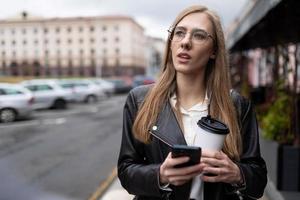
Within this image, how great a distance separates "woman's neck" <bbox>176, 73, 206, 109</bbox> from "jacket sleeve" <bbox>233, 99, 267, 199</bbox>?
0.65 feet

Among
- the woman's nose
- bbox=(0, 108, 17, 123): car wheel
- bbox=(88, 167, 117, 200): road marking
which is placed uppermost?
the woman's nose

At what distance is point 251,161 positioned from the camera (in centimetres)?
179

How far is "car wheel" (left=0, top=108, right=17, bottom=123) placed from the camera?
1681cm

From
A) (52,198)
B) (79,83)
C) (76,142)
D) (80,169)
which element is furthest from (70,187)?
(79,83)

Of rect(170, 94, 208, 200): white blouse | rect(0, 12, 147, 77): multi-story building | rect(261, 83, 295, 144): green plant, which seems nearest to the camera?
rect(170, 94, 208, 200): white blouse

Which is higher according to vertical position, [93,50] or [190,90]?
[93,50]

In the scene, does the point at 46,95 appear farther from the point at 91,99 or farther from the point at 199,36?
the point at 199,36

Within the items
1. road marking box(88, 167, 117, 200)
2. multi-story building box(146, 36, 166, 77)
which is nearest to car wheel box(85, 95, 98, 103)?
road marking box(88, 167, 117, 200)

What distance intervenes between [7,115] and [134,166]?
16097mm

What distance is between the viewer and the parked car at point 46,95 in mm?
22359

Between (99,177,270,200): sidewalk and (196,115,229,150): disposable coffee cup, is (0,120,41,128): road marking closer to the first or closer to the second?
(99,177,270,200): sidewalk

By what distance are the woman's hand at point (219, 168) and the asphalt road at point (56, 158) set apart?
62.7 inches

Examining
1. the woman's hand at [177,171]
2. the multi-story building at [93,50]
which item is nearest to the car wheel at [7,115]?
the woman's hand at [177,171]

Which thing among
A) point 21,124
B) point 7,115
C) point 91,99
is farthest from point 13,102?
point 91,99
